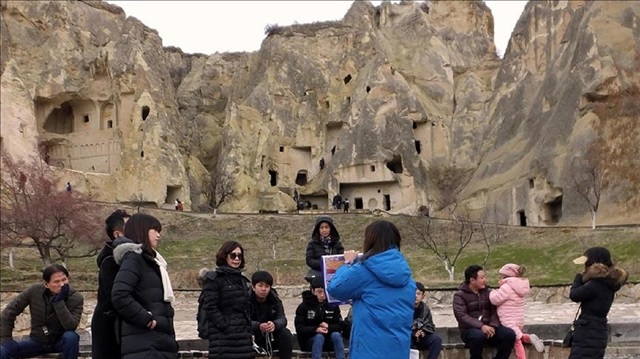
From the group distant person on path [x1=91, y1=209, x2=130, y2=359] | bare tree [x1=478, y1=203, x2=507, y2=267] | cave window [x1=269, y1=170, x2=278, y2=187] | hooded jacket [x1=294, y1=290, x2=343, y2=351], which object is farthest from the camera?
cave window [x1=269, y1=170, x2=278, y2=187]

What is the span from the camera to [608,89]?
115 feet

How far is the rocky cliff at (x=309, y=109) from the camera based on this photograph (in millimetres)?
40312

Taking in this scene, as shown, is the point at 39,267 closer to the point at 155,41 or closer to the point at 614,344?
the point at 614,344

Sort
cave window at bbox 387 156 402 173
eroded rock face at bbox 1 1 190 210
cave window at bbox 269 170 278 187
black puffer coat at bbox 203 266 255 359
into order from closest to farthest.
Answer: black puffer coat at bbox 203 266 255 359 → eroded rock face at bbox 1 1 190 210 → cave window at bbox 387 156 402 173 → cave window at bbox 269 170 278 187

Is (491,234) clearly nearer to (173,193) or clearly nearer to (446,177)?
(446,177)

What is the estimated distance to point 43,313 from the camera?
761 centimetres

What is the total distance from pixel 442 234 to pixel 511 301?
2584 cm

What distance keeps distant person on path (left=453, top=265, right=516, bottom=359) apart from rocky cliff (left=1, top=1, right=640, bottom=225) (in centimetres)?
2978

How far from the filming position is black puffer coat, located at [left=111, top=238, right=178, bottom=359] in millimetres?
5734

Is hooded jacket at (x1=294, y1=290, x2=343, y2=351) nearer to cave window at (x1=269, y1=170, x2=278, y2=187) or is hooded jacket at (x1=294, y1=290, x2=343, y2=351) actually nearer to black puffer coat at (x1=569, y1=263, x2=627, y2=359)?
black puffer coat at (x1=569, y1=263, x2=627, y2=359)

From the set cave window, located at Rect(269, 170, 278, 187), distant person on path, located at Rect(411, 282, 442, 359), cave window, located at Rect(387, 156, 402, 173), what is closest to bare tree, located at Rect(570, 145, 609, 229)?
cave window, located at Rect(387, 156, 402, 173)

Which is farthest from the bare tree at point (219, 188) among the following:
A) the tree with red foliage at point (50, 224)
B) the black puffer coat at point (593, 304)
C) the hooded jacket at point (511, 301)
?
the black puffer coat at point (593, 304)

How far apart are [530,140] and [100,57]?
28280mm

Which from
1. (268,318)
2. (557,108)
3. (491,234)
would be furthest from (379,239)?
(557,108)
